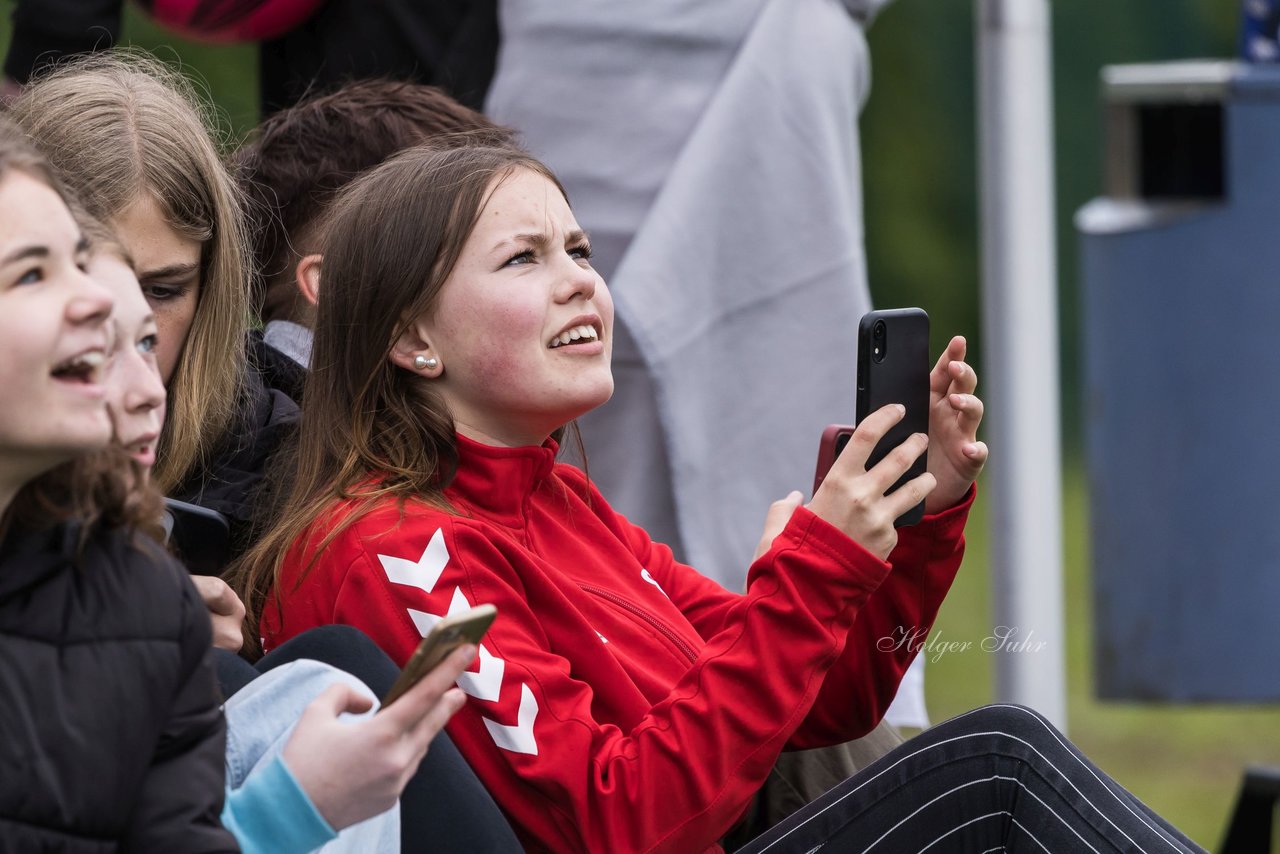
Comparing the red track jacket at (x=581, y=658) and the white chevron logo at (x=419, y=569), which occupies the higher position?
the white chevron logo at (x=419, y=569)

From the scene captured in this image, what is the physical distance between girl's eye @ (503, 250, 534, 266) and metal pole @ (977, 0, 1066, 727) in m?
1.59

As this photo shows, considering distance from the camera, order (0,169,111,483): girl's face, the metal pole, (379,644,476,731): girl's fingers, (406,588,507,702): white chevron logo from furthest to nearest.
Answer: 1. the metal pole
2. (406,588,507,702): white chevron logo
3. (379,644,476,731): girl's fingers
4. (0,169,111,483): girl's face

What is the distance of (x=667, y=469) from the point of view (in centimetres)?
312

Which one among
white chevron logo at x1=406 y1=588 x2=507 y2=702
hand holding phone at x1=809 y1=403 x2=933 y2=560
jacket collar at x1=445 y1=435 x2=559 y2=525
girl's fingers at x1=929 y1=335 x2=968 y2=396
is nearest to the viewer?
white chevron logo at x1=406 y1=588 x2=507 y2=702

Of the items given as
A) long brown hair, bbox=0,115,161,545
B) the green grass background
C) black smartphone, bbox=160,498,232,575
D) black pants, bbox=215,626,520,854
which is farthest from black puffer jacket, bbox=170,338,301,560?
the green grass background

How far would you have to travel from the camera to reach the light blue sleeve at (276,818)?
1520mm

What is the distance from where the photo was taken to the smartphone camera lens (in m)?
2.07

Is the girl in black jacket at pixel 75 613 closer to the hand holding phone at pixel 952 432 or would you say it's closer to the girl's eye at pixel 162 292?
the girl's eye at pixel 162 292

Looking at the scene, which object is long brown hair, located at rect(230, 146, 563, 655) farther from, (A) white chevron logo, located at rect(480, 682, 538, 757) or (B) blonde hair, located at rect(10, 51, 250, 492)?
(A) white chevron logo, located at rect(480, 682, 538, 757)

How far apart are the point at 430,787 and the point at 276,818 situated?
17 cm

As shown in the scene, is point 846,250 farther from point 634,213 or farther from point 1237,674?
point 1237,674

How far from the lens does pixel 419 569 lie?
188 cm

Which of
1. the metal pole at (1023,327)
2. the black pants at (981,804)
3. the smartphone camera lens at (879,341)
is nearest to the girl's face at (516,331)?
the smartphone camera lens at (879,341)

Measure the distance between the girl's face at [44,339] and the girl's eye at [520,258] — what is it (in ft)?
2.27
